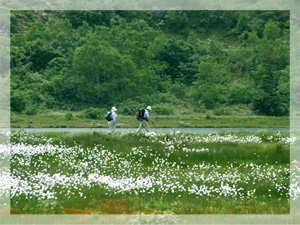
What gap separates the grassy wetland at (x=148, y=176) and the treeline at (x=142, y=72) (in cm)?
7441

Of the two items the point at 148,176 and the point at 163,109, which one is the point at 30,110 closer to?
the point at 163,109

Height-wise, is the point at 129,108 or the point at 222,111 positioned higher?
the point at 129,108

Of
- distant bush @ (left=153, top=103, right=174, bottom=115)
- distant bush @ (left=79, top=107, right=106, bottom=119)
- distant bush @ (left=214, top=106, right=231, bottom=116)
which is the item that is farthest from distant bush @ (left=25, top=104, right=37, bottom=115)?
distant bush @ (left=214, top=106, right=231, bottom=116)

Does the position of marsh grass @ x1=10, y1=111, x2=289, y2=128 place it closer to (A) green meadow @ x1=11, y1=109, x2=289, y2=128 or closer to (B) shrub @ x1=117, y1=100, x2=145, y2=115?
(A) green meadow @ x1=11, y1=109, x2=289, y2=128

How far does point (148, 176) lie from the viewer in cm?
2117

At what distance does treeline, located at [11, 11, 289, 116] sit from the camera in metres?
110

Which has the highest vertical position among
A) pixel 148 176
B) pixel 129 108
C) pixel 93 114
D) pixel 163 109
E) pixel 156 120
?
pixel 129 108

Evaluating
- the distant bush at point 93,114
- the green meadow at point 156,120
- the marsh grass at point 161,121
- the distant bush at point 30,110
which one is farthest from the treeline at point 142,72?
the distant bush at point 93,114

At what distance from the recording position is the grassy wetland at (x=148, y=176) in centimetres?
1812

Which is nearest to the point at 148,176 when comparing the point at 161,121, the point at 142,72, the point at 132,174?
the point at 132,174

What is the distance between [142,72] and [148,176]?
100 metres

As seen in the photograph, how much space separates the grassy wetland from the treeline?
7441 centimetres

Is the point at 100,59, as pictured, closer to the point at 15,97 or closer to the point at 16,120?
the point at 15,97

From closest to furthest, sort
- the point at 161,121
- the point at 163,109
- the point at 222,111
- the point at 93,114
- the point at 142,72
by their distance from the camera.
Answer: the point at 161,121, the point at 93,114, the point at 163,109, the point at 222,111, the point at 142,72
